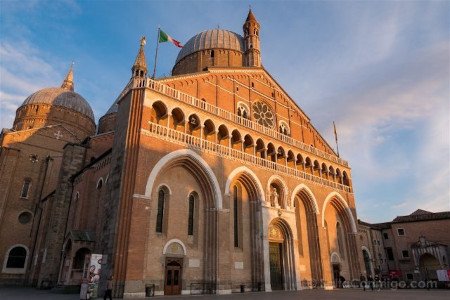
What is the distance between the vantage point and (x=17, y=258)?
104 ft

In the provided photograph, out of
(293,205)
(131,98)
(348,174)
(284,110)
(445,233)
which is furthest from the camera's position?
(445,233)

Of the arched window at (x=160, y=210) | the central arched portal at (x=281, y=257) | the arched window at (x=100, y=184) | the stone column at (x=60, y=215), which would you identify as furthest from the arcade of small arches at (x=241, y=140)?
the stone column at (x=60, y=215)

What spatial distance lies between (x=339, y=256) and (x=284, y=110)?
572 inches

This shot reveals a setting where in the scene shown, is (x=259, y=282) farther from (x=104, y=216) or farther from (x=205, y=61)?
(x=205, y=61)

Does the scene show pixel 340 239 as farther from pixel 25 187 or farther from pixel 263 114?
pixel 25 187

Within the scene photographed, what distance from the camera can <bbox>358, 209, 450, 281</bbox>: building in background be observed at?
38.5m

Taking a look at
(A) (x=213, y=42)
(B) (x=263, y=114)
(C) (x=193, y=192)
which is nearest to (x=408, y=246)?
(B) (x=263, y=114)

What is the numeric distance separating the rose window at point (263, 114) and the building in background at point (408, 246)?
1916 centimetres

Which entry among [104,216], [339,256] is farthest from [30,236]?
[339,256]

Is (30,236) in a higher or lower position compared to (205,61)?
lower

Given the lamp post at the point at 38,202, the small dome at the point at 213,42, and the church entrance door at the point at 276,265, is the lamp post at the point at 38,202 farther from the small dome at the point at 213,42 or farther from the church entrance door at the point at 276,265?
the church entrance door at the point at 276,265

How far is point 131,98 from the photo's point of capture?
19328 mm

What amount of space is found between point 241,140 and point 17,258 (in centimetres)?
2525

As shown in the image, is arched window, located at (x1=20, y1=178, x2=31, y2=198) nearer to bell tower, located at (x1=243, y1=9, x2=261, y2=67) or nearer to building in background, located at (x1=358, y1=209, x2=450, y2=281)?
bell tower, located at (x1=243, y1=9, x2=261, y2=67)
